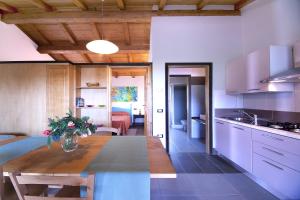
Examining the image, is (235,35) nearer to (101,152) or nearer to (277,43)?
(277,43)

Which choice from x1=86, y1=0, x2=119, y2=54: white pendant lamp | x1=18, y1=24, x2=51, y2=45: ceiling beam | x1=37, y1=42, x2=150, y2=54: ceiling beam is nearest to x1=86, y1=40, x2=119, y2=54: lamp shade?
x1=86, y1=0, x2=119, y2=54: white pendant lamp

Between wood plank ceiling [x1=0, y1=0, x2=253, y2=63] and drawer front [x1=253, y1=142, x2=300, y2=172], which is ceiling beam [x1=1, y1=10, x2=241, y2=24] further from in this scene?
drawer front [x1=253, y1=142, x2=300, y2=172]

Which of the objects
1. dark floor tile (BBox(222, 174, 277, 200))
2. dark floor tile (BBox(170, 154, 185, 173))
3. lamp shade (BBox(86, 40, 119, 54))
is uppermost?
lamp shade (BBox(86, 40, 119, 54))

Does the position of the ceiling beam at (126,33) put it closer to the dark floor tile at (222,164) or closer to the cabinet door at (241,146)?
the cabinet door at (241,146)

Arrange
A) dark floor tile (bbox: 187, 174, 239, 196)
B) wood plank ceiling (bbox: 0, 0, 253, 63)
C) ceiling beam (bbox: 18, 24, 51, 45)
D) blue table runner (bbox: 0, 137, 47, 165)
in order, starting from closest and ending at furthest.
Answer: blue table runner (bbox: 0, 137, 47, 165)
dark floor tile (bbox: 187, 174, 239, 196)
wood plank ceiling (bbox: 0, 0, 253, 63)
ceiling beam (bbox: 18, 24, 51, 45)

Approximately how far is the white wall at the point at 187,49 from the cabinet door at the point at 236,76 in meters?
0.21

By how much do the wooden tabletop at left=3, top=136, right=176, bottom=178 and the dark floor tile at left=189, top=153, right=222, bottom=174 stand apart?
1857 millimetres

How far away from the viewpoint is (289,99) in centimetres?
303

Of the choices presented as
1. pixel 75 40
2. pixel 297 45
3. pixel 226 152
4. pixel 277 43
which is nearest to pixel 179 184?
A: pixel 226 152

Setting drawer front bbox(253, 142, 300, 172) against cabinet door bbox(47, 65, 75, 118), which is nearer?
drawer front bbox(253, 142, 300, 172)

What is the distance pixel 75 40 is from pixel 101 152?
5.08 m

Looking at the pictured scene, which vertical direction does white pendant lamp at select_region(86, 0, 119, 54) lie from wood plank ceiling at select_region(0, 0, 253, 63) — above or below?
below

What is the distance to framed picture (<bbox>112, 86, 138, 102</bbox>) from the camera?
9586mm

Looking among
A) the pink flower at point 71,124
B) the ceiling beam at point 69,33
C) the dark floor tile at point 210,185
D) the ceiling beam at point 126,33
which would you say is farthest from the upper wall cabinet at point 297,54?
the ceiling beam at point 69,33
